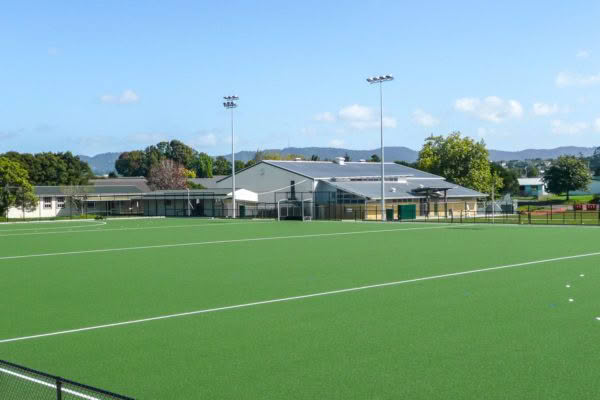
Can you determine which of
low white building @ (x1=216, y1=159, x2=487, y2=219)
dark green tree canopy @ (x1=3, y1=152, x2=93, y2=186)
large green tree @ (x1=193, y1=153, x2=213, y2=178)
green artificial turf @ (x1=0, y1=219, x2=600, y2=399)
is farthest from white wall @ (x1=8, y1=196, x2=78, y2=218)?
large green tree @ (x1=193, y1=153, x2=213, y2=178)

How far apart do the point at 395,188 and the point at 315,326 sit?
6236 centimetres

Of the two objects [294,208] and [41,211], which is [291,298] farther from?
[41,211]

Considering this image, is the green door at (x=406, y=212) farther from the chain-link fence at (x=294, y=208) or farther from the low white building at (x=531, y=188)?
the low white building at (x=531, y=188)

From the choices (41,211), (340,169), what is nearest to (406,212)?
(340,169)

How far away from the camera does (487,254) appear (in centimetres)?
2891

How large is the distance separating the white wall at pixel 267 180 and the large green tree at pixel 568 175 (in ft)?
234

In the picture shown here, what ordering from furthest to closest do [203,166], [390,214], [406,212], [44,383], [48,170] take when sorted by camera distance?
[203,166]
[48,170]
[406,212]
[390,214]
[44,383]

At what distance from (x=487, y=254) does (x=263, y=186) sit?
173 ft

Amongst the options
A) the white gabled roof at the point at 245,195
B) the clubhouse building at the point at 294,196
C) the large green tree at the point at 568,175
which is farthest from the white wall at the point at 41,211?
the large green tree at the point at 568,175

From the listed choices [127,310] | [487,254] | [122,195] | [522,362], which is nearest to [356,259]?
[487,254]

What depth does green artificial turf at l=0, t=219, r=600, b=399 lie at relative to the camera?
33.3 ft

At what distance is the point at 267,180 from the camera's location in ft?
261

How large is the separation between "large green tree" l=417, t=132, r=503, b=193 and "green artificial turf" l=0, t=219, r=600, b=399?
217ft

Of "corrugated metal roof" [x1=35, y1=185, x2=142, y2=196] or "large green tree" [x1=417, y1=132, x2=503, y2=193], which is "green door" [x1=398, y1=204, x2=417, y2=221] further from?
"corrugated metal roof" [x1=35, y1=185, x2=142, y2=196]
